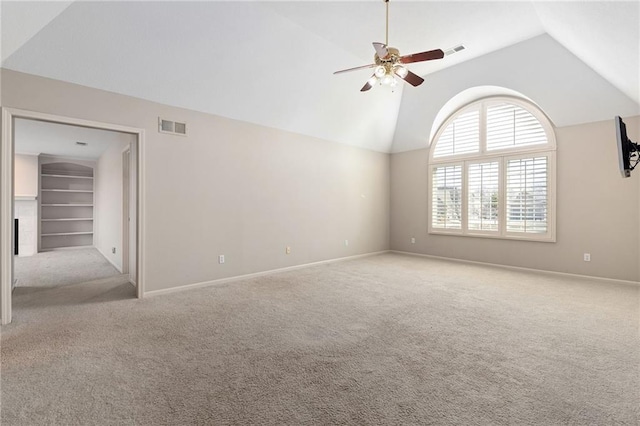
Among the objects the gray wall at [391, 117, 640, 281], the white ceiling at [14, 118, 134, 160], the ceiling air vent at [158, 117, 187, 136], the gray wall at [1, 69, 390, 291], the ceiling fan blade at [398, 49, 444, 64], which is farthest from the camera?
the white ceiling at [14, 118, 134, 160]

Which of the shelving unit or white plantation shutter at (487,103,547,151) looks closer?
white plantation shutter at (487,103,547,151)

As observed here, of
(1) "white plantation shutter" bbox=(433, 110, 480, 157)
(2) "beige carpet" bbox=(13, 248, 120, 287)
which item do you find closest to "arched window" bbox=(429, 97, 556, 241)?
(1) "white plantation shutter" bbox=(433, 110, 480, 157)

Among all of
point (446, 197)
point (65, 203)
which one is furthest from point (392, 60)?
point (65, 203)

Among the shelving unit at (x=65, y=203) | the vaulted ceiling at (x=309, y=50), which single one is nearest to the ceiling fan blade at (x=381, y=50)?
the vaulted ceiling at (x=309, y=50)

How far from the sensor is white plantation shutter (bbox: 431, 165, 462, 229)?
6.57 m

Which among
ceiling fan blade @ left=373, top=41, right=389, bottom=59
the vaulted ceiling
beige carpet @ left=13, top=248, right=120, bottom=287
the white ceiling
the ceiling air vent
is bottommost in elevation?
beige carpet @ left=13, top=248, right=120, bottom=287

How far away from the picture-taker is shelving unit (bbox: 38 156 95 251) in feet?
26.7

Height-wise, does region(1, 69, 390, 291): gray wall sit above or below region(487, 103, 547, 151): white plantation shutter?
below

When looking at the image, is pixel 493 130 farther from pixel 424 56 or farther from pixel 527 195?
pixel 424 56

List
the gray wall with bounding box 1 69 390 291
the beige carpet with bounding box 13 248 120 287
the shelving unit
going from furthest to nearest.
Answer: the shelving unit < the beige carpet with bounding box 13 248 120 287 < the gray wall with bounding box 1 69 390 291

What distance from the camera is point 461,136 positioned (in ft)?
21.4

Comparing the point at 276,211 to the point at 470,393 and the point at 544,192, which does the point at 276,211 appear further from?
the point at 544,192

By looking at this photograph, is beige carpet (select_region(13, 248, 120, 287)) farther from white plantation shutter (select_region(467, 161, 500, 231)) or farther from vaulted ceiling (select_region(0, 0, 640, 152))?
white plantation shutter (select_region(467, 161, 500, 231))

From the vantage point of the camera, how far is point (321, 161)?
6164mm
